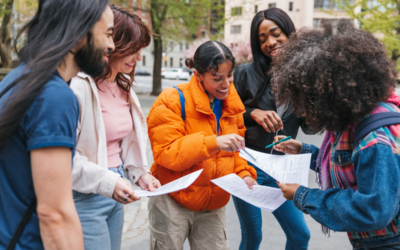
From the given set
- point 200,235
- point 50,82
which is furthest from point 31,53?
point 200,235

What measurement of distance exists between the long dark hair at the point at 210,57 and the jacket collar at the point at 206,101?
0.10m

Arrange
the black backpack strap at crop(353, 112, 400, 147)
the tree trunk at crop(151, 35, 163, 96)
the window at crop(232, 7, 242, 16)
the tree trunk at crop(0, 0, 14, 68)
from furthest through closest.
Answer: the tree trunk at crop(151, 35, 163, 96), the window at crop(232, 7, 242, 16), the tree trunk at crop(0, 0, 14, 68), the black backpack strap at crop(353, 112, 400, 147)

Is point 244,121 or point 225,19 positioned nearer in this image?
point 244,121

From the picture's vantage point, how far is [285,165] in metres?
1.89

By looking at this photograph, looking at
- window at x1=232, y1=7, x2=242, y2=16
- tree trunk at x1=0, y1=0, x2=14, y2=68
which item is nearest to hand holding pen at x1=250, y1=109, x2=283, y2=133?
tree trunk at x1=0, y1=0, x2=14, y2=68

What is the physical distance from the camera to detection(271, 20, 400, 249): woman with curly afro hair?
126 centimetres

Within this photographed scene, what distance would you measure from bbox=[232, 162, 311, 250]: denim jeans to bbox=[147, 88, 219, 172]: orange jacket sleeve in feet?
2.36

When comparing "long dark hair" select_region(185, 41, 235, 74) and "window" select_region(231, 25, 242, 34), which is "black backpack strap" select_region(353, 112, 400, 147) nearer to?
"long dark hair" select_region(185, 41, 235, 74)

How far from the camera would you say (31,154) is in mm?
1043

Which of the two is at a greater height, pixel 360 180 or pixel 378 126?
pixel 378 126

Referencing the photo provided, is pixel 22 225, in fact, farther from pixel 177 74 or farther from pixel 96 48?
pixel 177 74

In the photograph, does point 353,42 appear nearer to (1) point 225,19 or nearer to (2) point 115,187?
(2) point 115,187

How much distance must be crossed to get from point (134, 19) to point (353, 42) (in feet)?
3.70

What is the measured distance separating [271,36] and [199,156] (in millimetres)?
1080
